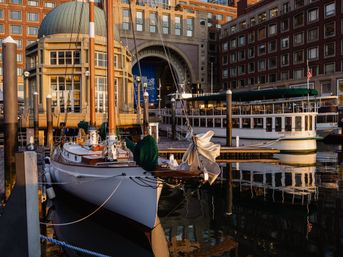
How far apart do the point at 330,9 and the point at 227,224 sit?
60864mm

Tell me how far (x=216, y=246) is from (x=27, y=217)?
6.94 meters

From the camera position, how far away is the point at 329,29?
6372cm

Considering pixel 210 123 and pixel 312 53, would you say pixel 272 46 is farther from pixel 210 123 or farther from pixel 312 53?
pixel 210 123

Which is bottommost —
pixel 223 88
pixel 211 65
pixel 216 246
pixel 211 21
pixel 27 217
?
pixel 216 246

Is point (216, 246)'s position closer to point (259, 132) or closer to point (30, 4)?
point (259, 132)

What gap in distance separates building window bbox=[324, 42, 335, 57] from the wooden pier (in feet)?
126

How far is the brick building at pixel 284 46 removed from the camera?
63531 millimetres

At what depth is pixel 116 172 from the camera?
12.8 metres

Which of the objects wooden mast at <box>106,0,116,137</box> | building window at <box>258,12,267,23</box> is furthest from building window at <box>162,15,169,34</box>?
wooden mast at <box>106,0,116,137</box>

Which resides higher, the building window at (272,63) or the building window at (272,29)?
the building window at (272,29)

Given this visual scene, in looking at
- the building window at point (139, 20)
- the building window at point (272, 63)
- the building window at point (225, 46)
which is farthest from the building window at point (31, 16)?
the building window at point (272, 63)

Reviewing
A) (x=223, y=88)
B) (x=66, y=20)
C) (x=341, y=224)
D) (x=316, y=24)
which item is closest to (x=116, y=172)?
(x=341, y=224)

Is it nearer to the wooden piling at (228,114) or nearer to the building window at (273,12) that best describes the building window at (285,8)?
the building window at (273,12)

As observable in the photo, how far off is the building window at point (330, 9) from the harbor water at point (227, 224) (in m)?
50.6
